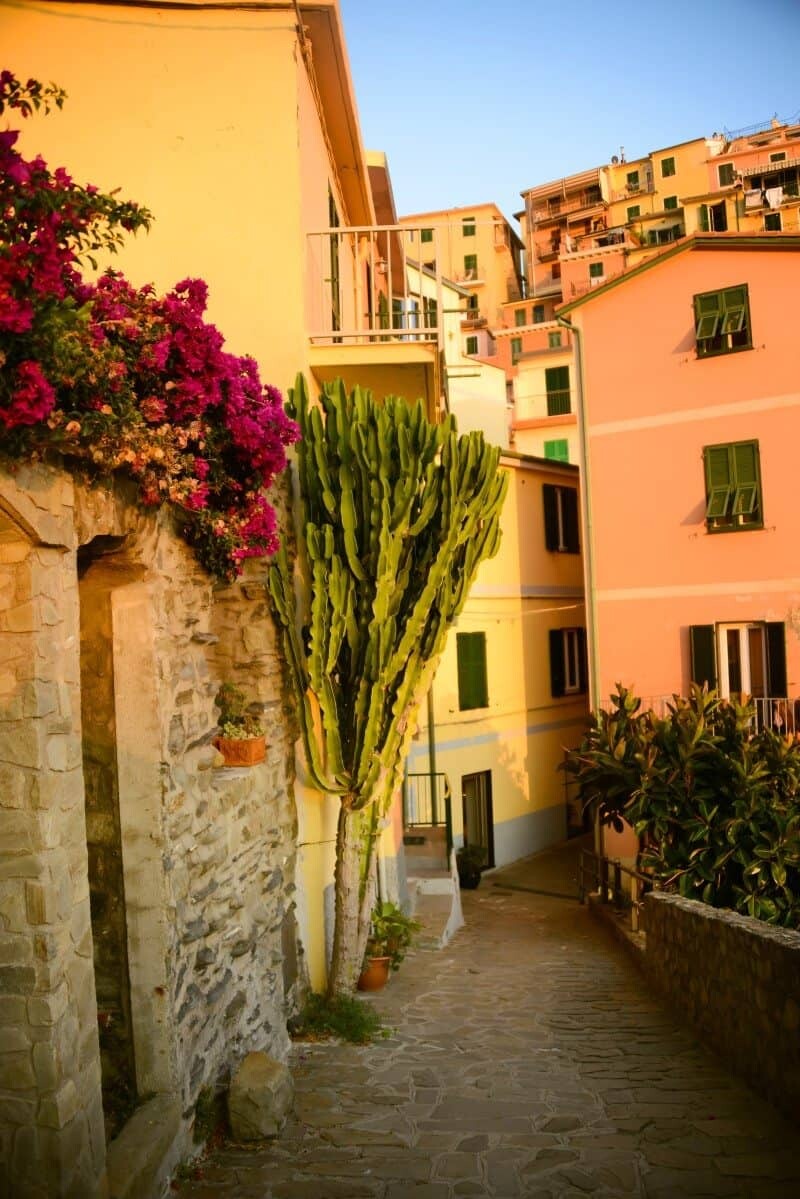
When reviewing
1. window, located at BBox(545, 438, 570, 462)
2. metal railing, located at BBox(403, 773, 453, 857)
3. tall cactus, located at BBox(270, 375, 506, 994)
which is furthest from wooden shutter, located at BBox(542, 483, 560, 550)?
tall cactus, located at BBox(270, 375, 506, 994)

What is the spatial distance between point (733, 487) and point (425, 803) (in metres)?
7.31

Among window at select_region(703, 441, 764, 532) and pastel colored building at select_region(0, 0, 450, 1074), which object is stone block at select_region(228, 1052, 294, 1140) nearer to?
pastel colored building at select_region(0, 0, 450, 1074)

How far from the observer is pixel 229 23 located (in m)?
8.91

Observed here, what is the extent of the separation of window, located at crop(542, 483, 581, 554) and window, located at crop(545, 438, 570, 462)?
1065 cm

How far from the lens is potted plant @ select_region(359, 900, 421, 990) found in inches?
351

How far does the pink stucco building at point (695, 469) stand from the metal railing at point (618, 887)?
305cm

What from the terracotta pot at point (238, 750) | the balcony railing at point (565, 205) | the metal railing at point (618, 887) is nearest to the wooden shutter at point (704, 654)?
the metal railing at point (618, 887)

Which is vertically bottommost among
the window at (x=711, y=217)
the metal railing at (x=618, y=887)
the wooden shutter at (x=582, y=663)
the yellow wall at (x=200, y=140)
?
the metal railing at (x=618, y=887)

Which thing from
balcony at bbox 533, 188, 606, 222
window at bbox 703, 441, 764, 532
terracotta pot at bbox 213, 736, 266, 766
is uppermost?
balcony at bbox 533, 188, 606, 222

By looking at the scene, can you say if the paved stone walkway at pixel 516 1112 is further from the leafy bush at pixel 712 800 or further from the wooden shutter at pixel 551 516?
the wooden shutter at pixel 551 516

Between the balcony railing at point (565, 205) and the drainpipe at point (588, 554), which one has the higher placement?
the balcony railing at point (565, 205)

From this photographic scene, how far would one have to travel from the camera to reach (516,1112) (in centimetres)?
604

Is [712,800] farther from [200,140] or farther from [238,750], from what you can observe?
[200,140]

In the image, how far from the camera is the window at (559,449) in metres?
32.8
